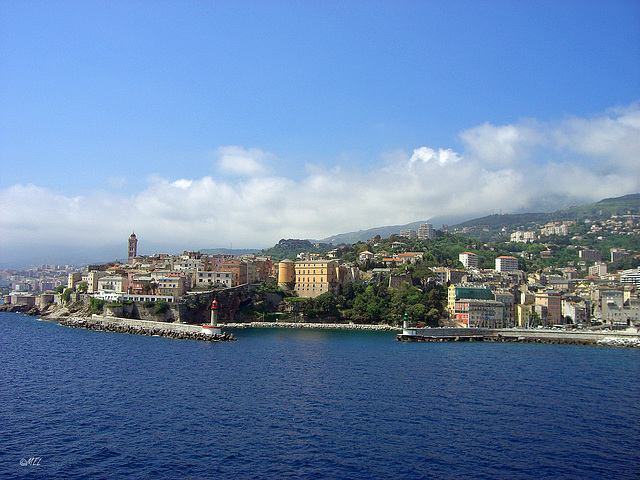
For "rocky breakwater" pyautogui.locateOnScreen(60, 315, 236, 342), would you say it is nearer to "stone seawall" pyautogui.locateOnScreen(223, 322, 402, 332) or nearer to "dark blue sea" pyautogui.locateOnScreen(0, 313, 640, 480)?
"dark blue sea" pyautogui.locateOnScreen(0, 313, 640, 480)

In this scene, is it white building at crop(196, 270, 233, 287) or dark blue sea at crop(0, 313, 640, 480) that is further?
white building at crop(196, 270, 233, 287)

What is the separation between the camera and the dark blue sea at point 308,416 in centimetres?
1480

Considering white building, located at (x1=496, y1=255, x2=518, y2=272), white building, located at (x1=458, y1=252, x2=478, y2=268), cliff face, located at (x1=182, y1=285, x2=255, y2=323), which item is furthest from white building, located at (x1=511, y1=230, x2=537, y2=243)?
Answer: cliff face, located at (x1=182, y1=285, x2=255, y2=323)

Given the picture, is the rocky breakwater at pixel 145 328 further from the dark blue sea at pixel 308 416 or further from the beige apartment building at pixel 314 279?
the beige apartment building at pixel 314 279

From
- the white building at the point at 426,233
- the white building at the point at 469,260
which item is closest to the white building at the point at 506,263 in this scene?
the white building at the point at 469,260

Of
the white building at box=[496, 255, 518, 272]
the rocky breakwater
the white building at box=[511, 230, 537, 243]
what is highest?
the white building at box=[511, 230, 537, 243]

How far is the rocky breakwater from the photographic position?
43.5 metres

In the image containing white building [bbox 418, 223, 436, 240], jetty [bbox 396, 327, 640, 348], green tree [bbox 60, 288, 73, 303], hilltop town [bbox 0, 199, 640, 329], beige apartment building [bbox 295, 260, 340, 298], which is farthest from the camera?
white building [bbox 418, 223, 436, 240]

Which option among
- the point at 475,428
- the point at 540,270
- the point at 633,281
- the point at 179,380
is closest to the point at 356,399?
the point at 475,428

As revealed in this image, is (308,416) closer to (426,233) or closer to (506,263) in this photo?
(506,263)

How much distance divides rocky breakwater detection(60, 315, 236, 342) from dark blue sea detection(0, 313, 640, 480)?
8531 millimetres

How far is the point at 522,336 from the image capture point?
167 feet

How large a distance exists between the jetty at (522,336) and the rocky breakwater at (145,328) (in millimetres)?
17918

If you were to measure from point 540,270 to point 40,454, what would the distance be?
328ft
